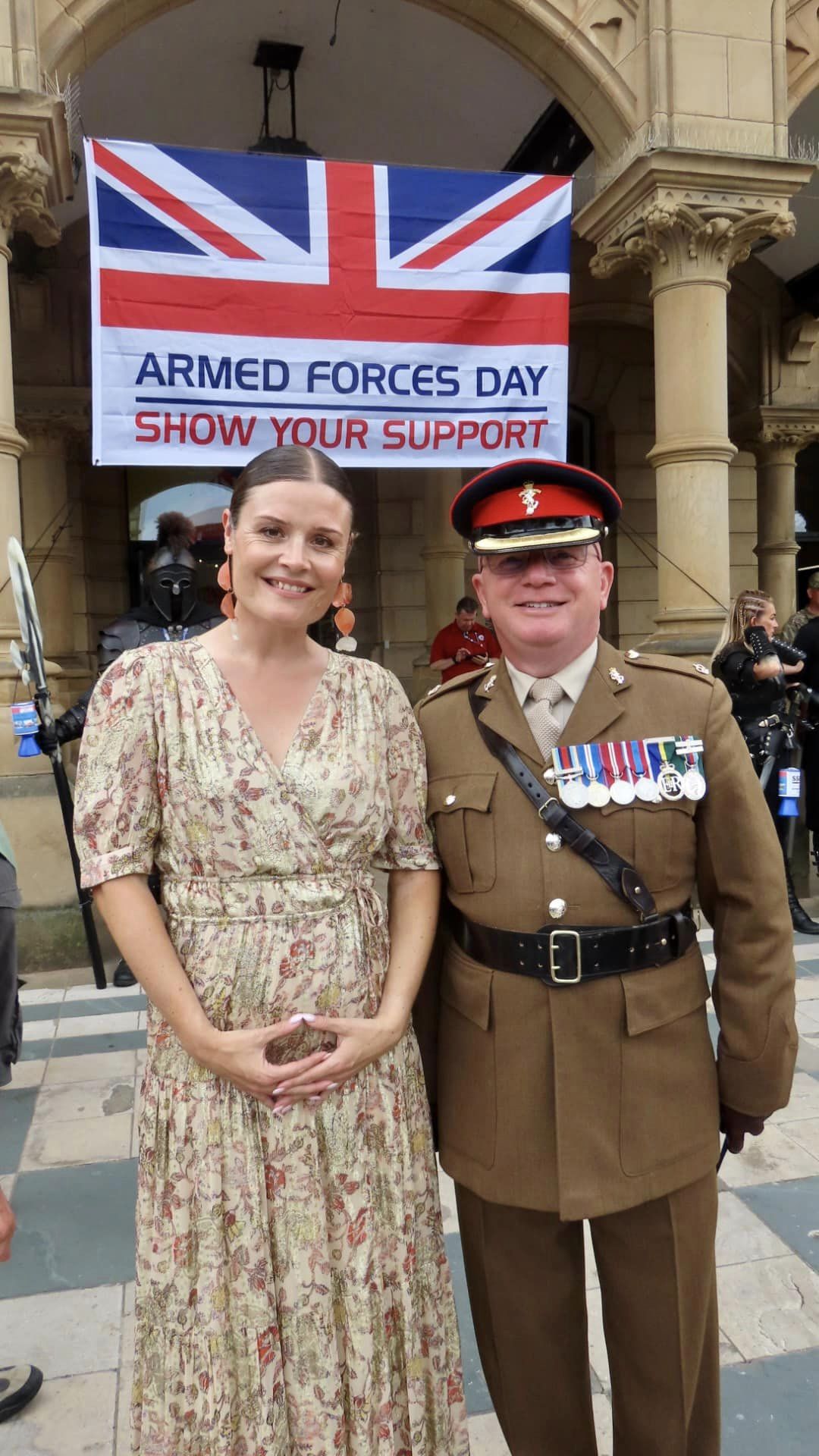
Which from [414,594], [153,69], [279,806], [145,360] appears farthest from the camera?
[414,594]

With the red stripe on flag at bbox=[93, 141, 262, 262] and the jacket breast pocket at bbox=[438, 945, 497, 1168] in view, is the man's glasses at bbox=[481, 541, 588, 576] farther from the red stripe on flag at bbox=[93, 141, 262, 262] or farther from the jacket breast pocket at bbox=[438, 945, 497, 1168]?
the red stripe on flag at bbox=[93, 141, 262, 262]

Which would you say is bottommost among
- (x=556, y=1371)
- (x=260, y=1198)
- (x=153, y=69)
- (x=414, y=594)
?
(x=556, y=1371)

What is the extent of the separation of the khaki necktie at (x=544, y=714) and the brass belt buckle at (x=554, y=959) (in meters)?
0.28

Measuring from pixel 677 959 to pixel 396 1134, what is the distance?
536 millimetres

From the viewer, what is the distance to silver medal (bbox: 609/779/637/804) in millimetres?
1604

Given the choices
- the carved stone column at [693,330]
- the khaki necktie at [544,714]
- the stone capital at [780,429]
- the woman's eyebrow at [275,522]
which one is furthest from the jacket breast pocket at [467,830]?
the stone capital at [780,429]

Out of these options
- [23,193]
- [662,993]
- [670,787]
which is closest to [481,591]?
[670,787]

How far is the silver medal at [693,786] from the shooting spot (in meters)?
1.62

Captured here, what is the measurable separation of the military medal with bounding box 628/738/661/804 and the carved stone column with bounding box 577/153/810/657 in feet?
14.1

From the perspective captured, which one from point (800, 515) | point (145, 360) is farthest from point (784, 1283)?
point (800, 515)

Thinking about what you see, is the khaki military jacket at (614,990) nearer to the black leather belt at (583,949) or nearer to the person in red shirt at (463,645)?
the black leather belt at (583,949)

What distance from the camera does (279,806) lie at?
1510 mm

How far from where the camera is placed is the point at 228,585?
5.46 ft

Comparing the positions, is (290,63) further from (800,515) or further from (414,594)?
(800,515)
